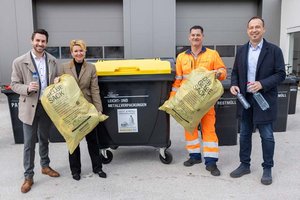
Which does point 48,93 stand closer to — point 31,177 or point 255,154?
point 31,177

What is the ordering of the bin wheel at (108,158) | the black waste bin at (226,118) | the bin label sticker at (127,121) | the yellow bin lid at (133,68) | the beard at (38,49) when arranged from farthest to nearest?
the black waste bin at (226,118), the bin wheel at (108,158), the bin label sticker at (127,121), the yellow bin lid at (133,68), the beard at (38,49)

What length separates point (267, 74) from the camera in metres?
3.05

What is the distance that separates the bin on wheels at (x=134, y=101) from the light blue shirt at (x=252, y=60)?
2.78 ft

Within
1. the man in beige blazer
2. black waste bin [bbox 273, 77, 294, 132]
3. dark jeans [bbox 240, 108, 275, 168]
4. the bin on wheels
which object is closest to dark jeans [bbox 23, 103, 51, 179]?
the man in beige blazer

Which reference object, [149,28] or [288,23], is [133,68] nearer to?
[149,28]

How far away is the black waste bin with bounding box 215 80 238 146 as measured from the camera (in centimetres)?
438

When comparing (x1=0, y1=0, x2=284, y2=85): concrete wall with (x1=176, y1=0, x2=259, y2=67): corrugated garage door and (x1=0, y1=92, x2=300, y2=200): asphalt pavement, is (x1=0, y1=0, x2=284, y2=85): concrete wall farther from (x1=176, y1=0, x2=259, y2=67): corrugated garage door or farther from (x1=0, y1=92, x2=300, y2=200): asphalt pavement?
(x1=0, y1=92, x2=300, y2=200): asphalt pavement

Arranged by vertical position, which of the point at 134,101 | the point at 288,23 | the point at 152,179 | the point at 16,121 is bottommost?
the point at 152,179

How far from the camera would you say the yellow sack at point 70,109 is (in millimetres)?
2939

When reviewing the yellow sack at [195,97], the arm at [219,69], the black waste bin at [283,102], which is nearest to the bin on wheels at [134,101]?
the yellow sack at [195,97]

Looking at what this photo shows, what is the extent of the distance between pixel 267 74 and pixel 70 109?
6.37 ft

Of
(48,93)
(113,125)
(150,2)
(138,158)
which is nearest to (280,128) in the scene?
(138,158)

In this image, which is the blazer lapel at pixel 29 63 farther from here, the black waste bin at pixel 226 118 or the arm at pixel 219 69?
the black waste bin at pixel 226 118

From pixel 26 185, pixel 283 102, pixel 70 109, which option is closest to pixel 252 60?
pixel 70 109
